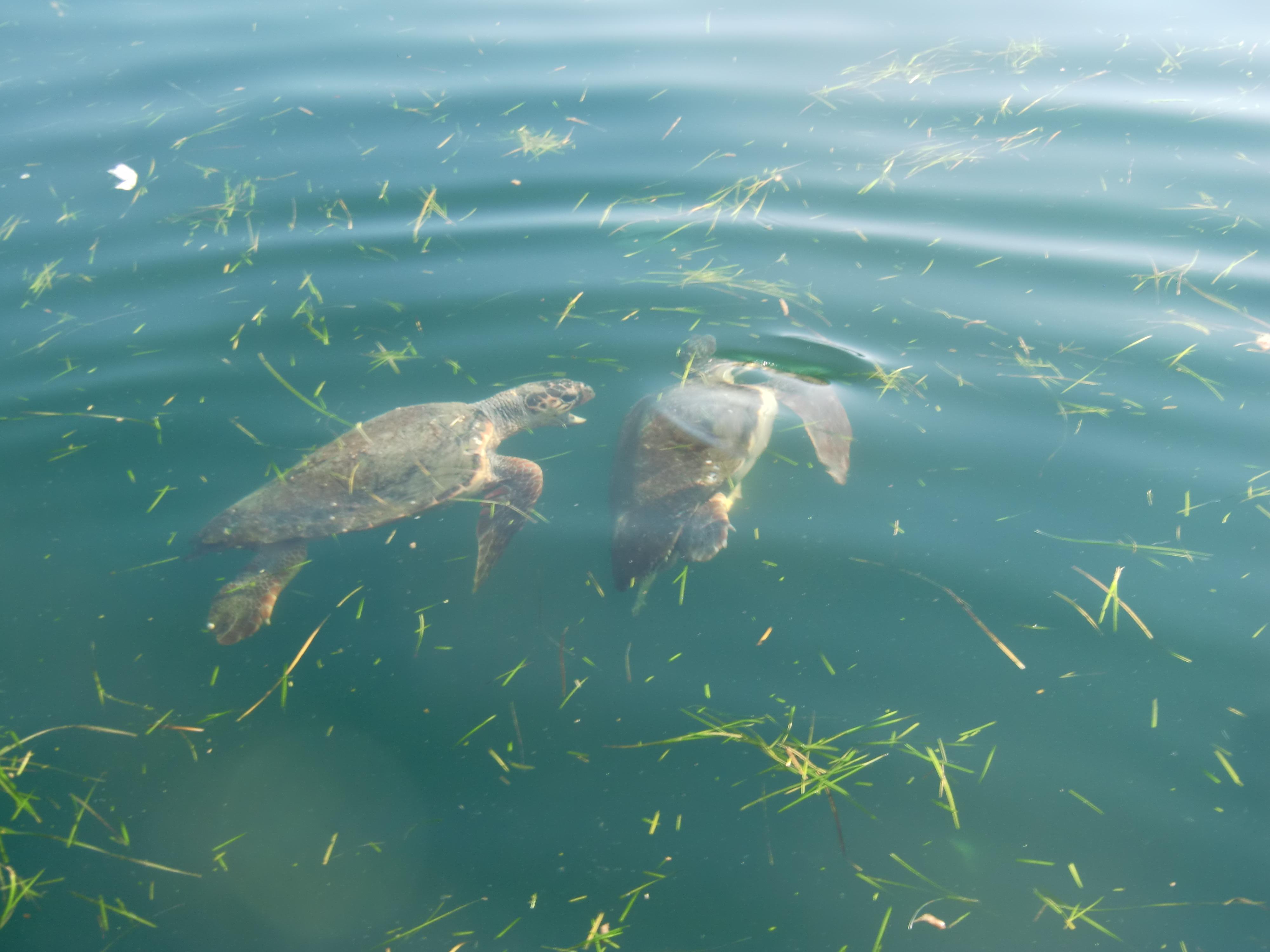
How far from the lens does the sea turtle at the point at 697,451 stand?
340 cm

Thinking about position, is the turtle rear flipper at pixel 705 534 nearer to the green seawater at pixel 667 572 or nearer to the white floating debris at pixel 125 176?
the green seawater at pixel 667 572

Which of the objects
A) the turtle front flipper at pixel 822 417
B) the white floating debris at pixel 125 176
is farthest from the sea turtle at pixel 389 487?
the white floating debris at pixel 125 176

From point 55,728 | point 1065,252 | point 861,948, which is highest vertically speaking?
point 1065,252

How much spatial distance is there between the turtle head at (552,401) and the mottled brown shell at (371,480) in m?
0.28

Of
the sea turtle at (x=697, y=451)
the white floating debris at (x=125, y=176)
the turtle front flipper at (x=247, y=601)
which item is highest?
the white floating debris at (x=125, y=176)

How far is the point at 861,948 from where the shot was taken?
2355 mm

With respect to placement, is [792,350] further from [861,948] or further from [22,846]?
[22,846]

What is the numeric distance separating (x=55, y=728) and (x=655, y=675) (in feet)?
7.90

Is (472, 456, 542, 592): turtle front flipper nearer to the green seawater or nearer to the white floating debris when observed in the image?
the green seawater

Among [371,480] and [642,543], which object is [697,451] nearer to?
[642,543]

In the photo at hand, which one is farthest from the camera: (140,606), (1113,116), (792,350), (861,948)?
(1113,116)

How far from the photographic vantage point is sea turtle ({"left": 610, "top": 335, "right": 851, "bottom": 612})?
3398mm

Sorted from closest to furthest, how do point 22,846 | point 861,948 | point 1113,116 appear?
1. point 861,948
2. point 22,846
3. point 1113,116

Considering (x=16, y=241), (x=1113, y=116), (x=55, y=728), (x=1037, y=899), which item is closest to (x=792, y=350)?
(x=1037, y=899)
